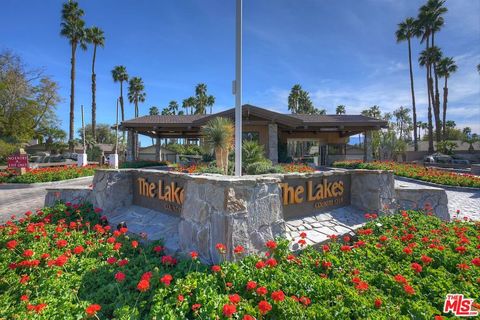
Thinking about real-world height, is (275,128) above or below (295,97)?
below

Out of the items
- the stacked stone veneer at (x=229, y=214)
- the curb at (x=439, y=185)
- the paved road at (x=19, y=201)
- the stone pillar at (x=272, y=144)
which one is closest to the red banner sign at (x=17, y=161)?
the paved road at (x=19, y=201)

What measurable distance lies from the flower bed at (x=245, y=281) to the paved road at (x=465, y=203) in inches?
143

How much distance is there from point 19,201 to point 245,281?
950 centimetres

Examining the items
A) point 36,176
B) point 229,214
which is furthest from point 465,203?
point 36,176

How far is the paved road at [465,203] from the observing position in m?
6.85

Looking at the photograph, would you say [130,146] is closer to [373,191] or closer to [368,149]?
[373,191]

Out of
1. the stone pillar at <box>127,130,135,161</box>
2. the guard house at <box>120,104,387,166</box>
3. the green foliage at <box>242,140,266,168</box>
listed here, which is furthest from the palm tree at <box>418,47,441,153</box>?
the stone pillar at <box>127,130,135,161</box>

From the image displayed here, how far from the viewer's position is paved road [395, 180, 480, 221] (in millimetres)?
6853

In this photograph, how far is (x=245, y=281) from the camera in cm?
275

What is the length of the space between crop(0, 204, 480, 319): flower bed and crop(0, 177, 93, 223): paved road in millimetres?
3593

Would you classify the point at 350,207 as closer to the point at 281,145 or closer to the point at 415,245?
the point at 415,245

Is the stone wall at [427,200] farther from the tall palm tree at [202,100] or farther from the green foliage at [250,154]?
the tall palm tree at [202,100]

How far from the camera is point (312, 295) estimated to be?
256 cm

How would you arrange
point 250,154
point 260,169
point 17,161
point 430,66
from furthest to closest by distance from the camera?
point 430,66 < point 17,161 < point 250,154 < point 260,169
